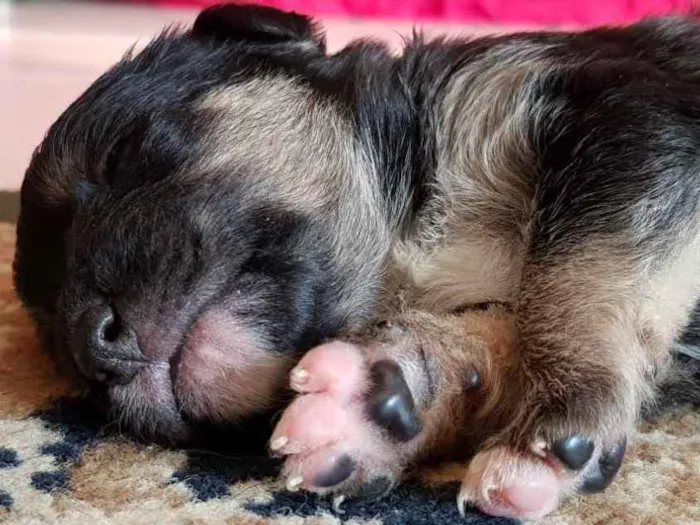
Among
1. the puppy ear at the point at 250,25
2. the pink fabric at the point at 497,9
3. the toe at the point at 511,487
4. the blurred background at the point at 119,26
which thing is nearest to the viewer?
the toe at the point at 511,487

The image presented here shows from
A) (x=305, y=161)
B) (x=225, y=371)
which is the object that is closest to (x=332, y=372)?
(x=225, y=371)

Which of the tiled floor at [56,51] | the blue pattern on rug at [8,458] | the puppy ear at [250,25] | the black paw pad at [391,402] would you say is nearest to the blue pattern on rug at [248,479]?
the blue pattern on rug at [8,458]

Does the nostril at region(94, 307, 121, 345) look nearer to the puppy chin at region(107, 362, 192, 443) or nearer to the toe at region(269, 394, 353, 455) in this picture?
the puppy chin at region(107, 362, 192, 443)

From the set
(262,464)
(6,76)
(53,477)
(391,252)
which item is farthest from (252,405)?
(6,76)

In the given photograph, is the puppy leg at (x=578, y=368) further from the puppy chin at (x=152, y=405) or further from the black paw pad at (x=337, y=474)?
the puppy chin at (x=152, y=405)

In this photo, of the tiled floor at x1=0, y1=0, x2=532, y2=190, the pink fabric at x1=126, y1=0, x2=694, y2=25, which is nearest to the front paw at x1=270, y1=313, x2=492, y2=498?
the tiled floor at x1=0, y1=0, x2=532, y2=190

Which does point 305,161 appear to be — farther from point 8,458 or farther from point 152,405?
point 8,458

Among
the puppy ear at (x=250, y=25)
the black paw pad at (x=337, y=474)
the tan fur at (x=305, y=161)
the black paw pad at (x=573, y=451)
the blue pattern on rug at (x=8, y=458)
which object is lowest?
the blue pattern on rug at (x=8, y=458)
